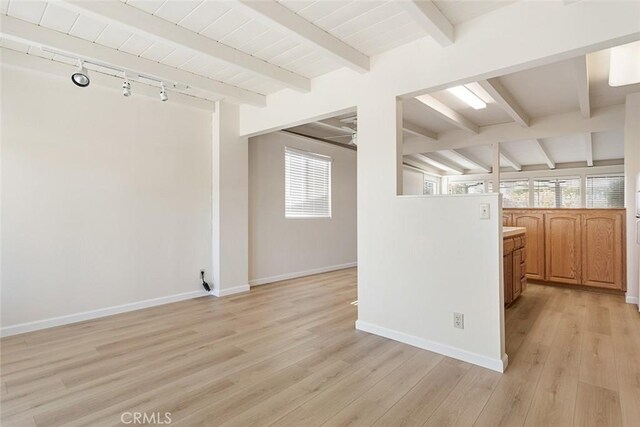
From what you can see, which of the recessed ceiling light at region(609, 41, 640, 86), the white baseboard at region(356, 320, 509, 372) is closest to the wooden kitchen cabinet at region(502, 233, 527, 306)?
the white baseboard at region(356, 320, 509, 372)

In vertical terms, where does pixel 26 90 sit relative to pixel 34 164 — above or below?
above

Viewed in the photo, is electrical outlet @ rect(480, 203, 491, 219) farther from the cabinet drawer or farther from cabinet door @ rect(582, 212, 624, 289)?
cabinet door @ rect(582, 212, 624, 289)

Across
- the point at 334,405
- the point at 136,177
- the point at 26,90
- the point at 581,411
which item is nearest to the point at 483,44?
the point at 581,411

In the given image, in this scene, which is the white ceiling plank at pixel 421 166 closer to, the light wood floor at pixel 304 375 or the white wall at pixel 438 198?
the white wall at pixel 438 198

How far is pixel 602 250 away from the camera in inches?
182

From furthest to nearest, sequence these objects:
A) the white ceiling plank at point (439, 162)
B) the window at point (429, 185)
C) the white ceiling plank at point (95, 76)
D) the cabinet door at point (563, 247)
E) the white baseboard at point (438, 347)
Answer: the window at point (429, 185) < the white ceiling plank at point (439, 162) < the cabinet door at point (563, 247) < the white ceiling plank at point (95, 76) < the white baseboard at point (438, 347)

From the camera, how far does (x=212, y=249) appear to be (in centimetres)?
456

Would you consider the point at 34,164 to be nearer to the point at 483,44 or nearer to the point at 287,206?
the point at 287,206

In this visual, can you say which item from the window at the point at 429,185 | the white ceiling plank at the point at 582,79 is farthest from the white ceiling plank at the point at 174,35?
the window at the point at 429,185

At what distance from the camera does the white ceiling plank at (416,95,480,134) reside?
4004mm

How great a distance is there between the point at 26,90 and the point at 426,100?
4.26 meters

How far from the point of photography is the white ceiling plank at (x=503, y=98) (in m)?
3.35

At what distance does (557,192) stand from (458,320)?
8.42m

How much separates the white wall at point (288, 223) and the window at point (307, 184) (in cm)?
11
